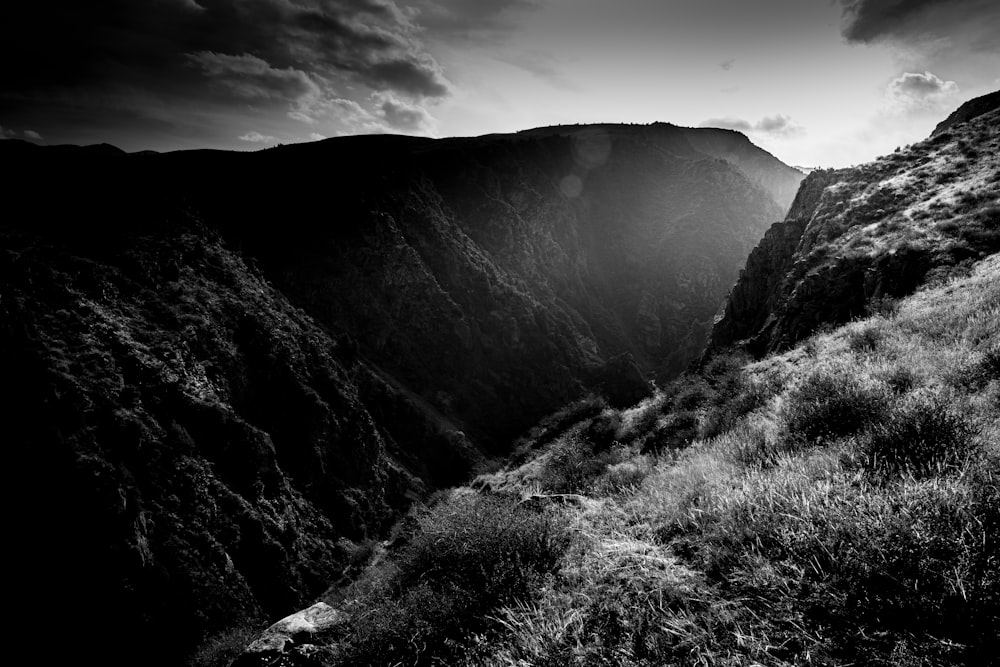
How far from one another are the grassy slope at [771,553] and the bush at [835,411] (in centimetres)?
2

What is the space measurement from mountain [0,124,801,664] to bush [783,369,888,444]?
2502 centimetres

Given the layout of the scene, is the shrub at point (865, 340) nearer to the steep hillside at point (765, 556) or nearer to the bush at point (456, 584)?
the steep hillside at point (765, 556)

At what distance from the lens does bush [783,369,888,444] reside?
4.45 m

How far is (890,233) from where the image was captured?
1723 cm

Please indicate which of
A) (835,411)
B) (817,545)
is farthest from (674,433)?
(817,545)

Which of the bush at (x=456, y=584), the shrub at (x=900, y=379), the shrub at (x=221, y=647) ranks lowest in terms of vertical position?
the shrub at (x=221, y=647)

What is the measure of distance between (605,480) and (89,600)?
75.5 ft

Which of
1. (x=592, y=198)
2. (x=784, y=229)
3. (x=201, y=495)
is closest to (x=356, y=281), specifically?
(x=201, y=495)

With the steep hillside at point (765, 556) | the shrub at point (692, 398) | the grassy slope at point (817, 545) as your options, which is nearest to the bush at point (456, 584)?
the steep hillside at point (765, 556)

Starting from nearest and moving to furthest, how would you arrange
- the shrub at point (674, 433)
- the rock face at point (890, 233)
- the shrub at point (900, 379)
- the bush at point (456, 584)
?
the bush at point (456, 584), the shrub at point (900, 379), the shrub at point (674, 433), the rock face at point (890, 233)

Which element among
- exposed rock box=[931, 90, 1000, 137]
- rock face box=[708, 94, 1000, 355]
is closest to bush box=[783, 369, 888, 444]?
rock face box=[708, 94, 1000, 355]

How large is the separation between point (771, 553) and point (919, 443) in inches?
68.7

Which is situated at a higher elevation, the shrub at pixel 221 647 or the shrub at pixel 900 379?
the shrub at pixel 900 379

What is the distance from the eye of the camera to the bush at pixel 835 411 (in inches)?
175
